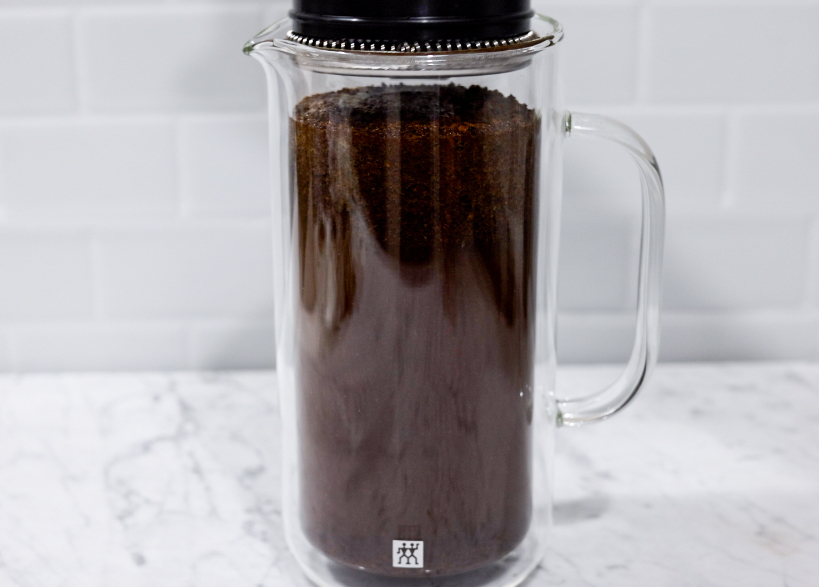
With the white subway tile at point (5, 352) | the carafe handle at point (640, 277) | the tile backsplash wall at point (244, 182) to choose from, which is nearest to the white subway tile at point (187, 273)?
the tile backsplash wall at point (244, 182)

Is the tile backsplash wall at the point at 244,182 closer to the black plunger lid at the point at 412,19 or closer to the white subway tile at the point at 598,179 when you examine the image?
the white subway tile at the point at 598,179

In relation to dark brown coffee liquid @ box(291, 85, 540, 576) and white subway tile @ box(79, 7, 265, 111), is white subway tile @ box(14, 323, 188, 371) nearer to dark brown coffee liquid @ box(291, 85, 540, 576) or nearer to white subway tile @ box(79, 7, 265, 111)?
white subway tile @ box(79, 7, 265, 111)

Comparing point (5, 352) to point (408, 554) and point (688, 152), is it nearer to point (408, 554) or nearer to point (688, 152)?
point (408, 554)

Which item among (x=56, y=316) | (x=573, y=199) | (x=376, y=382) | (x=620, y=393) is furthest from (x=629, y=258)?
(x=56, y=316)

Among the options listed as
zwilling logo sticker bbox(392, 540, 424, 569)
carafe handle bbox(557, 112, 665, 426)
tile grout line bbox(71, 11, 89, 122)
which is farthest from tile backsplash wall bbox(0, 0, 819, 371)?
zwilling logo sticker bbox(392, 540, 424, 569)

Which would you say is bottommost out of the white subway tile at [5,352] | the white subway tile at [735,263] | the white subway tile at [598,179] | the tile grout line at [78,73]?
the white subway tile at [5,352]

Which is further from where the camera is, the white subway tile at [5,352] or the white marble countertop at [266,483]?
the white subway tile at [5,352]

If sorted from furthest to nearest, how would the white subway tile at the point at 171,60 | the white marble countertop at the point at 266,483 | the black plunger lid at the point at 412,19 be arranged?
the white subway tile at the point at 171,60, the white marble countertop at the point at 266,483, the black plunger lid at the point at 412,19
